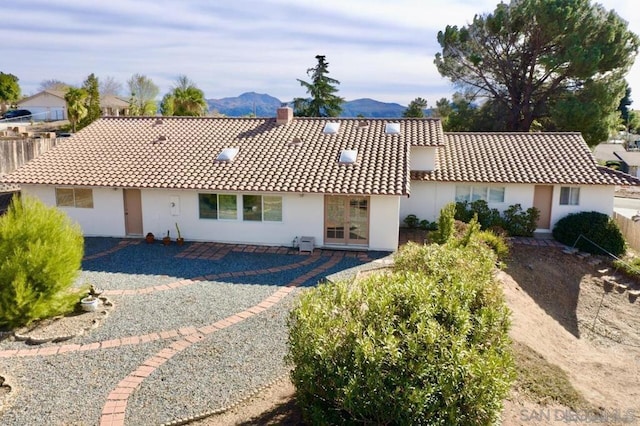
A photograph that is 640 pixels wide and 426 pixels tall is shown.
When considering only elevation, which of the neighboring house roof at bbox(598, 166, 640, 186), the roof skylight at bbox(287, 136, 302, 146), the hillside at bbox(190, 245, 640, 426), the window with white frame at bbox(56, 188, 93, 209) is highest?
the roof skylight at bbox(287, 136, 302, 146)

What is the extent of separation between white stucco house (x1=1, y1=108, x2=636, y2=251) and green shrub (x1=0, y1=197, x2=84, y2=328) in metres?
6.79

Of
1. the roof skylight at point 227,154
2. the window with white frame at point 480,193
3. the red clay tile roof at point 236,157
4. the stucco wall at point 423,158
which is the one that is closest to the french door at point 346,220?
the red clay tile roof at point 236,157

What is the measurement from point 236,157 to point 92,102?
24.1 m

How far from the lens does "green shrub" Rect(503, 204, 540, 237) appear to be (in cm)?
2256

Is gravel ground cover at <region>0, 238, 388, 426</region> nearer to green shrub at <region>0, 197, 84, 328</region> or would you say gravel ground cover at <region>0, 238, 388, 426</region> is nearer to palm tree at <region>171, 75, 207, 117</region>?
green shrub at <region>0, 197, 84, 328</region>

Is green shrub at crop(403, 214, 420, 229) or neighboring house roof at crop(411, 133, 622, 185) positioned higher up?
neighboring house roof at crop(411, 133, 622, 185)

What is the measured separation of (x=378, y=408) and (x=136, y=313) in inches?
346

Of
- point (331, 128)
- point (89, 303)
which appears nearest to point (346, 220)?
point (331, 128)

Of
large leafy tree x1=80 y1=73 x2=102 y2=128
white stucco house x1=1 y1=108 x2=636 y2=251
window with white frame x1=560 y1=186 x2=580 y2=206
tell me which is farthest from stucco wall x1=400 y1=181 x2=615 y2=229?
large leafy tree x1=80 y1=73 x2=102 y2=128

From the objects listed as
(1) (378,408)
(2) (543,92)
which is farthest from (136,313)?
(2) (543,92)

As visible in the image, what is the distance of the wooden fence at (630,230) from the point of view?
904 inches

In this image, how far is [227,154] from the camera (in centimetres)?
2123

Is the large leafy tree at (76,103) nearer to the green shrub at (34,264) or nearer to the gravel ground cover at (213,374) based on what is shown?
the green shrub at (34,264)

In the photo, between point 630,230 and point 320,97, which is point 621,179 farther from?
point 320,97
